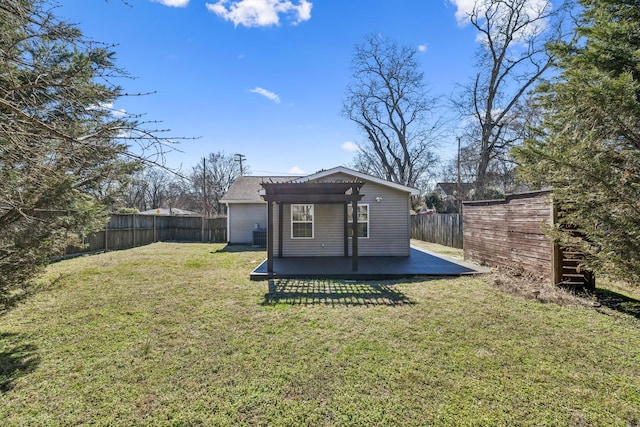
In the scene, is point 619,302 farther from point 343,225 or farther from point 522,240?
point 343,225

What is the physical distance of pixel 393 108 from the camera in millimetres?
24469

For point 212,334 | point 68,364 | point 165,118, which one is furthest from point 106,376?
point 165,118

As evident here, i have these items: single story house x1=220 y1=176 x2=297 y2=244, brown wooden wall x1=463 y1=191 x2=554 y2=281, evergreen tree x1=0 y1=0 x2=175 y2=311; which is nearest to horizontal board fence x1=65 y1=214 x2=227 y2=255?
single story house x1=220 y1=176 x2=297 y2=244

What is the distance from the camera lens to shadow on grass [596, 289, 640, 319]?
512 centimetres

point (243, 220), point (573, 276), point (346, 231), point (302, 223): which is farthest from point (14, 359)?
point (243, 220)

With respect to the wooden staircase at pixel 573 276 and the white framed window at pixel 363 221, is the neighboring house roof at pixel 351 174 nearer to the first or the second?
the white framed window at pixel 363 221

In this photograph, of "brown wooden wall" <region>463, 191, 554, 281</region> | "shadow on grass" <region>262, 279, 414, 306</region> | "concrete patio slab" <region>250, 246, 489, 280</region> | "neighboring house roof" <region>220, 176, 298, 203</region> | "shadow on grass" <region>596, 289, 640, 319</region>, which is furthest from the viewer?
"neighboring house roof" <region>220, 176, 298, 203</region>

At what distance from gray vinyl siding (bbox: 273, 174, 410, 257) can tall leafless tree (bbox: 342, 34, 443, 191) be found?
14527mm

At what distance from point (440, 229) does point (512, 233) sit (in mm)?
7970

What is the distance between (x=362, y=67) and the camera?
78.3ft

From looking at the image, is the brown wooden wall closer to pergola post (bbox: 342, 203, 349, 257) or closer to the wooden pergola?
the wooden pergola

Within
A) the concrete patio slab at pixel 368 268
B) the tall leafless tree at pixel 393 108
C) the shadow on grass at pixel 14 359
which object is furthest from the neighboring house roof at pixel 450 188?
the shadow on grass at pixel 14 359

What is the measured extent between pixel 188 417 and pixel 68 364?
75.4 inches

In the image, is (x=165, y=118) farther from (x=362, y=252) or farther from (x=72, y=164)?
(x=362, y=252)
